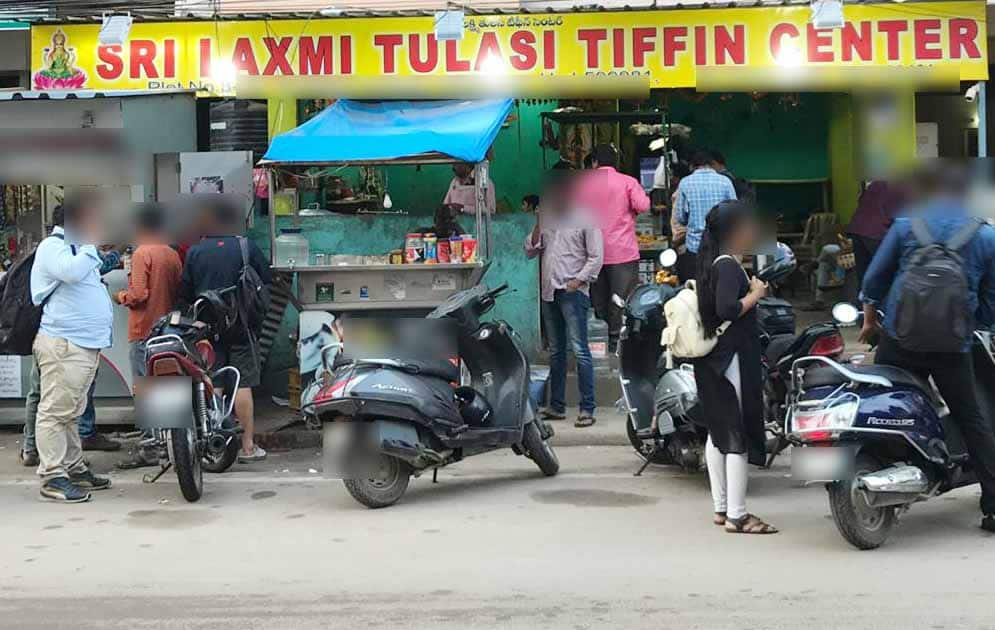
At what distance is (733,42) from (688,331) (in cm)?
490

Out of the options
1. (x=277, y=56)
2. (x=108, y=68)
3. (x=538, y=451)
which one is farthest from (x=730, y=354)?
(x=108, y=68)

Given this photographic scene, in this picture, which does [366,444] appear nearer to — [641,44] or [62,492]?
[62,492]

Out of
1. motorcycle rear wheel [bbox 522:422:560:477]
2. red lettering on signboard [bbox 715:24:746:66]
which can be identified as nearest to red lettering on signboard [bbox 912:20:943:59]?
red lettering on signboard [bbox 715:24:746:66]

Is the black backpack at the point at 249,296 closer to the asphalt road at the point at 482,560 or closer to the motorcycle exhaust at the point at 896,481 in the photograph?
the asphalt road at the point at 482,560

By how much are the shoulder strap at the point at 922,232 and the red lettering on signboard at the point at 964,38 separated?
4.87m

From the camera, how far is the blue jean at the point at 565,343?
9.35 meters

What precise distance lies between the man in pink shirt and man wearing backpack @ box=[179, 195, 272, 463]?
8.86ft

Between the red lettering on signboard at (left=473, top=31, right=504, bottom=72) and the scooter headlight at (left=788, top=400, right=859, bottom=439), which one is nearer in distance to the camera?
the scooter headlight at (left=788, top=400, right=859, bottom=439)

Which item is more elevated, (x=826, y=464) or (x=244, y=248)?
(x=244, y=248)

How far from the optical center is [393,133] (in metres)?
9.76

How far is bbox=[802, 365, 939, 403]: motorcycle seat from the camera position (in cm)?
603

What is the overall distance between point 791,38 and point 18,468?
272 inches

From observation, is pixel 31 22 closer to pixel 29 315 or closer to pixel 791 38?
pixel 29 315

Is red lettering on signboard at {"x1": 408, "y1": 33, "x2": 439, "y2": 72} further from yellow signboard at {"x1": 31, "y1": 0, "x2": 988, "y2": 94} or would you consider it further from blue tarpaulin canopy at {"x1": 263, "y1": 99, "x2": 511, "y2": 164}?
blue tarpaulin canopy at {"x1": 263, "y1": 99, "x2": 511, "y2": 164}
